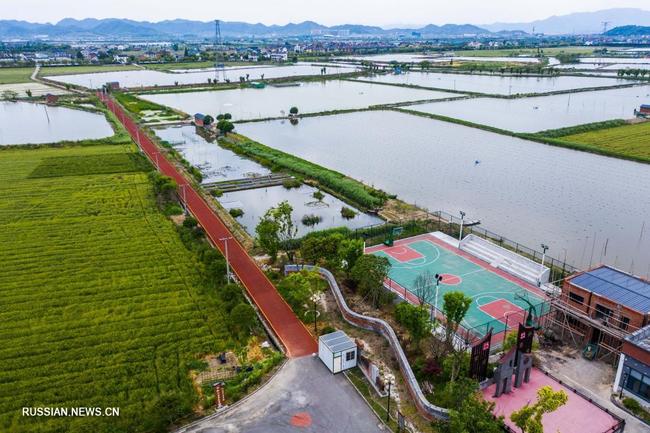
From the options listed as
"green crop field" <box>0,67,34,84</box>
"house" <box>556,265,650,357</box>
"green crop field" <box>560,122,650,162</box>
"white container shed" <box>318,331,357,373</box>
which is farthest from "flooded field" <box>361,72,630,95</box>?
"white container shed" <box>318,331,357,373</box>

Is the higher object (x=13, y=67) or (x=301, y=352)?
(x=13, y=67)

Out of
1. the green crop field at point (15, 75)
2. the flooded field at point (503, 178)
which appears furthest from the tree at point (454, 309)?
the green crop field at point (15, 75)

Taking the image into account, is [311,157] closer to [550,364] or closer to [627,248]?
[627,248]

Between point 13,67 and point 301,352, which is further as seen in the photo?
point 13,67

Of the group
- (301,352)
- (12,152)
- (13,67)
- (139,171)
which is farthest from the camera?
(13,67)

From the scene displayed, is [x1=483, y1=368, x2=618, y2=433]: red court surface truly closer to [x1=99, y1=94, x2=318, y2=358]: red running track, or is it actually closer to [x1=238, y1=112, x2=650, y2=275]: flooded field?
[x1=99, y1=94, x2=318, y2=358]: red running track

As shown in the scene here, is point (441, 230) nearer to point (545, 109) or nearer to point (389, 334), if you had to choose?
point (389, 334)

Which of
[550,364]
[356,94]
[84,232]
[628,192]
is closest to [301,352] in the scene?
[550,364]

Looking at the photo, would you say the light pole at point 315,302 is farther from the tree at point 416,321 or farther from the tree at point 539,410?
the tree at point 539,410
